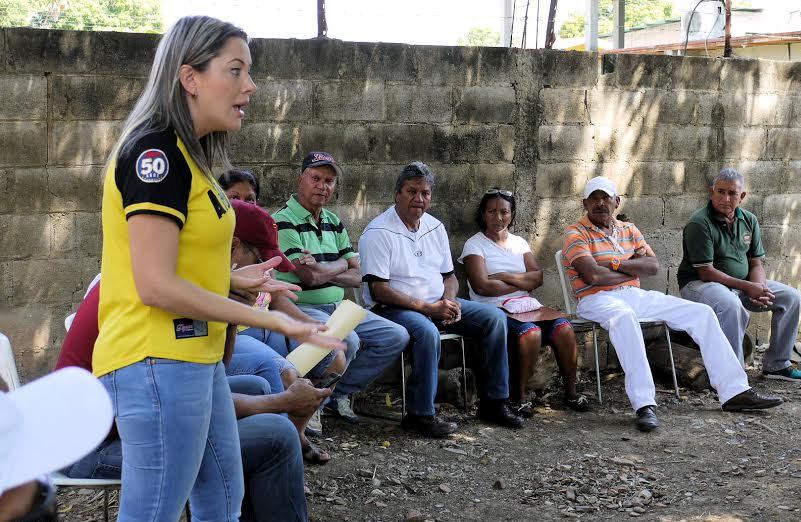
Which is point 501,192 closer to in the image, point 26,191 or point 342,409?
point 342,409

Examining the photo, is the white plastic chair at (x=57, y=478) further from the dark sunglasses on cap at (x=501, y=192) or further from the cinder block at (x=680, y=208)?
the cinder block at (x=680, y=208)

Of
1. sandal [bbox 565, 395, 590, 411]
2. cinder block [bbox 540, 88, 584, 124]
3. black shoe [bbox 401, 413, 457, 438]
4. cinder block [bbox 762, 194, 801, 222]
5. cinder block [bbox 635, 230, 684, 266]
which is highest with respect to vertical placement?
cinder block [bbox 540, 88, 584, 124]

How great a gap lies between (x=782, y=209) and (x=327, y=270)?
4453 millimetres

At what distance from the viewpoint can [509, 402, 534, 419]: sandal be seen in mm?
6121

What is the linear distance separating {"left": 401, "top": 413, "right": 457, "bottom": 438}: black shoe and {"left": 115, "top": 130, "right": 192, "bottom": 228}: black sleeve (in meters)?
3.59

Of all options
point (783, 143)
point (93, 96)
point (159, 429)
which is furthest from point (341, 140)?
point (159, 429)

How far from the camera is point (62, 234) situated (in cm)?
557

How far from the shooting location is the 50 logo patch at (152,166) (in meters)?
2.28

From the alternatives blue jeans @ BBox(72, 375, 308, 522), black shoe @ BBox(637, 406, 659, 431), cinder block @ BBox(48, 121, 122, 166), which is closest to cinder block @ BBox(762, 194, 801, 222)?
black shoe @ BBox(637, 406, 659, 431)

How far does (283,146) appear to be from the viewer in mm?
6133

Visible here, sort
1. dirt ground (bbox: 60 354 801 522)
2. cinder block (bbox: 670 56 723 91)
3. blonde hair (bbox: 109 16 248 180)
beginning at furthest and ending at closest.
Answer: cinder block (bbox: 670 56 723 91) → dirt ground (bbox: 60 354 801 522) → blonde hair (bbox: 109 16 248 180)

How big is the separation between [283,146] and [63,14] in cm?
181

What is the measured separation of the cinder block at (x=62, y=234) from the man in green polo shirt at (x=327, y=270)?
1.19m

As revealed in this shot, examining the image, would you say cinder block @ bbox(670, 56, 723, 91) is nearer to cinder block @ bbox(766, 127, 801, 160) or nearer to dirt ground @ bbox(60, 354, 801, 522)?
cinder block @ bbox(766, 127, 801, 160)
